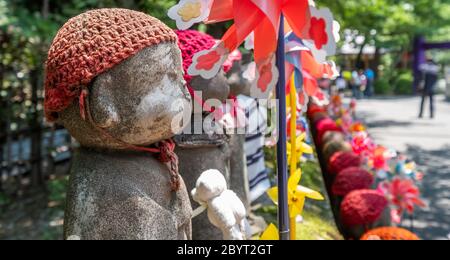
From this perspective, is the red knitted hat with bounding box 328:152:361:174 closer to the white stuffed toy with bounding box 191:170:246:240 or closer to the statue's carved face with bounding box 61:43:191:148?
the white stuffed toy with bounding box 191:170:246:240

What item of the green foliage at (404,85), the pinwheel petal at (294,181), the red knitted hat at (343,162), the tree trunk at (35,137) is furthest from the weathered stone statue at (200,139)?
the green foliage at (404,85)

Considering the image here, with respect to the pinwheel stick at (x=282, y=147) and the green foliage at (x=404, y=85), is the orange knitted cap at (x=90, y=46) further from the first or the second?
the green foliage at (x=404, y=85)

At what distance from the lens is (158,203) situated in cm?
150

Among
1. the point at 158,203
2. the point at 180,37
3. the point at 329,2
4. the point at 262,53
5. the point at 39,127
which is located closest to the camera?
the point at 262,53

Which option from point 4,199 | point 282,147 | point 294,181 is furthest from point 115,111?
point 4,199

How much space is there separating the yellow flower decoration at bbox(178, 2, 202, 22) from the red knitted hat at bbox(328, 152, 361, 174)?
2.61 metres

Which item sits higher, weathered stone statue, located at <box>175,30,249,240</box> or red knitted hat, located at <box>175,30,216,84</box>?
red knitted hat, located at <box>175,30,216,84</box>

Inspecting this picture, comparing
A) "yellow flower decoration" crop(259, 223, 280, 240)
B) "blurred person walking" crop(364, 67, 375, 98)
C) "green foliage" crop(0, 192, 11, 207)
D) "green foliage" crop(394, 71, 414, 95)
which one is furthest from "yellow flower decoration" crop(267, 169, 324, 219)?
"green foliage" crop(394, 71, 414, 95)

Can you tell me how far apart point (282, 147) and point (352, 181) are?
6.25 ft

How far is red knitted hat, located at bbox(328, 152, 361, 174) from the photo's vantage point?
366cm

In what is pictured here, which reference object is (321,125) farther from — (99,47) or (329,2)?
(99,47)

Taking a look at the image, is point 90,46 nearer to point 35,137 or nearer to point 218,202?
point 218,202
